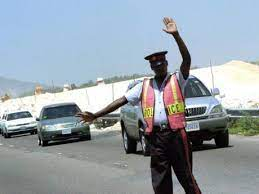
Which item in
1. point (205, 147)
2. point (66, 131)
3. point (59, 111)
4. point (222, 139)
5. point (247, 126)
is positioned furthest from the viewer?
point (59, 111)

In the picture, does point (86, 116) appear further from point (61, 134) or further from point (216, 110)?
point (61, 134)

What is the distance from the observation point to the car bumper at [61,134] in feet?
88.1

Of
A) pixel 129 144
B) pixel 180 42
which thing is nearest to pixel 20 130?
pixel 129 144

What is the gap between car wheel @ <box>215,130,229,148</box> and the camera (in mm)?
17609

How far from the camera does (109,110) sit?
7.98 metres

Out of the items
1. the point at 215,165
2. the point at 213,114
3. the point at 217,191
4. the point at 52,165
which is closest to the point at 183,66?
the point at 217,191

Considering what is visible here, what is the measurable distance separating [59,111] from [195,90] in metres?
10.9

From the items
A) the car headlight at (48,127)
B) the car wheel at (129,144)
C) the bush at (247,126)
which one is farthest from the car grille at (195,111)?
the car headlight at (48,127)

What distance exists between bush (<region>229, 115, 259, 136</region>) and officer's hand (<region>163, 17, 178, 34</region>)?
14.2 meters

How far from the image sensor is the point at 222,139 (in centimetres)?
1781

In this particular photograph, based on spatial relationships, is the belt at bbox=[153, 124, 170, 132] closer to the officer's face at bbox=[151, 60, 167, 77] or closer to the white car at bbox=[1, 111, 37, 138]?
the officer's face at bbox=[151, 60, 167, 77]

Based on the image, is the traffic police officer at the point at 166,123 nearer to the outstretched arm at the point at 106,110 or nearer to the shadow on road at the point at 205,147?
the outstretched arm at the point at 106,110

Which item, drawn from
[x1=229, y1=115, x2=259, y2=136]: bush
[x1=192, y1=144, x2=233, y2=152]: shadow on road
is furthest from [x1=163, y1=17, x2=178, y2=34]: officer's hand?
[x1=229, y1=115, x2=259, y2=136]: bush

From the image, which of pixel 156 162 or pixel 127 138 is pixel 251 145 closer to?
pixel 127 138
